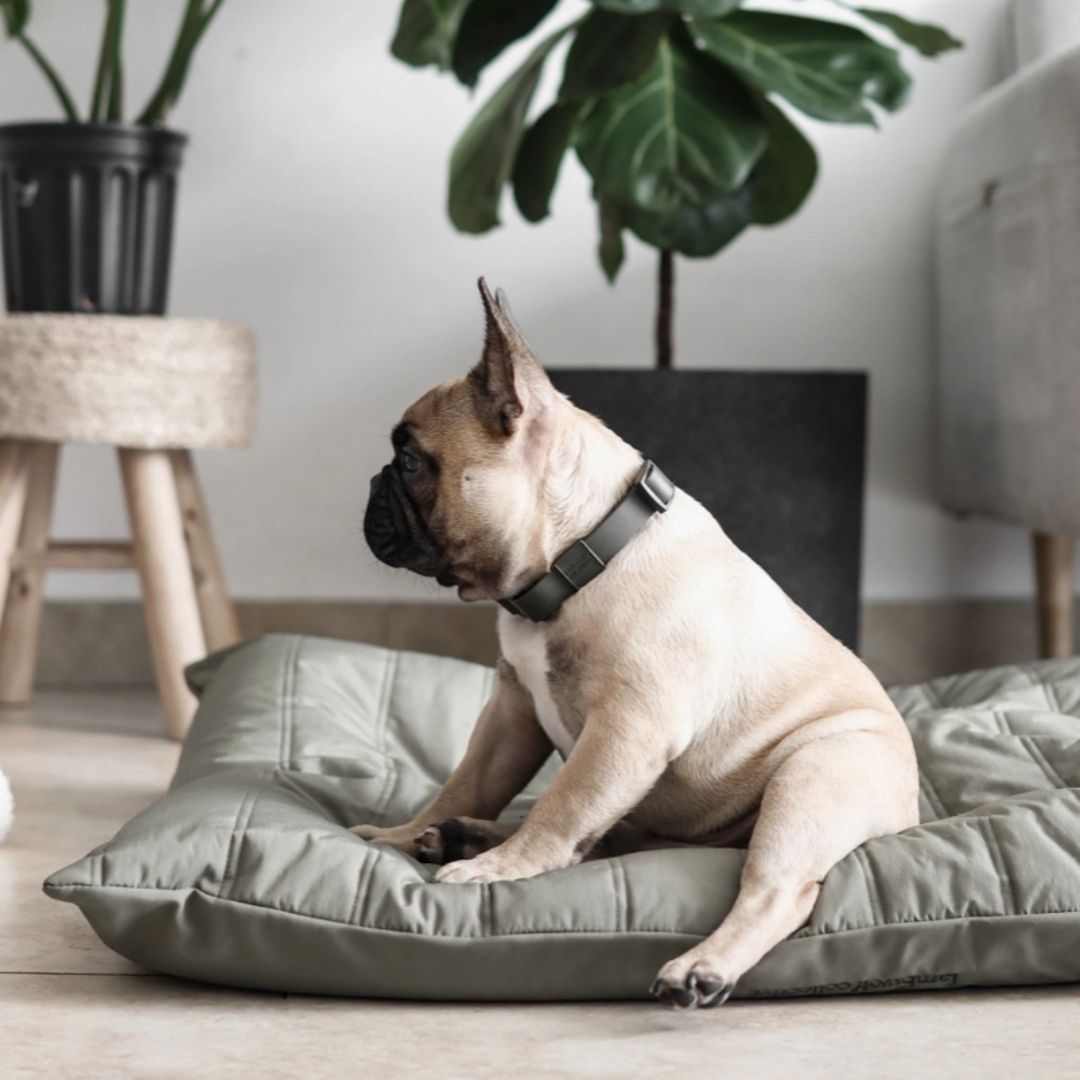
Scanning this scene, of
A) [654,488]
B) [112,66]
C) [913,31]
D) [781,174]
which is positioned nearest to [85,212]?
[112,66]

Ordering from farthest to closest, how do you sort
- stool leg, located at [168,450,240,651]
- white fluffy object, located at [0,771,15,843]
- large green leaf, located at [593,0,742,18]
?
stool leg, located at [168,450,240,651] → large green leaf, located at [593,0,742,18] → white fluffy object, located at [0,771,15,843]

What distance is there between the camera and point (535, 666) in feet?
4.46

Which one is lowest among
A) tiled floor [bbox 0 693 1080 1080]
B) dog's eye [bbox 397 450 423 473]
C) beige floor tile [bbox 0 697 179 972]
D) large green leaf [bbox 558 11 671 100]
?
beige floor tile [bbox 0 697 179 972]

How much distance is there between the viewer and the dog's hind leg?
3.68ft

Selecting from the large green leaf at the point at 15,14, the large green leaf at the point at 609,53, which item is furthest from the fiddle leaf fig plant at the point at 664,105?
the large green leaf at the point at 15,14

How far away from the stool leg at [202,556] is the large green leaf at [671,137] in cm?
80

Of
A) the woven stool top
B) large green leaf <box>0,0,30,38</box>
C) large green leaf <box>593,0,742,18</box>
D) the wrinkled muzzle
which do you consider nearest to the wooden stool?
the woven stool top

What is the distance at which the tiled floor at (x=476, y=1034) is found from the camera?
107 centimetres

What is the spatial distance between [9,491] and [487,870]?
1.46 metres

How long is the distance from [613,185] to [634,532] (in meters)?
0.96

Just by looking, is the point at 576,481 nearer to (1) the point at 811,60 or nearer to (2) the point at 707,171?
(2) the point at 707,171

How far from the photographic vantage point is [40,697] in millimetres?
2750

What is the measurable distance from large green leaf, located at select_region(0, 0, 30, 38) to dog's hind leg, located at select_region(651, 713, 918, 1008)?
1.75 m

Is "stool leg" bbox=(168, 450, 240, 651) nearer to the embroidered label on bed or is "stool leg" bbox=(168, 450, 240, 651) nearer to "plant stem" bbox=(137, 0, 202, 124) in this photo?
"plant stem" bbox=(137, 0, 202, 124)
